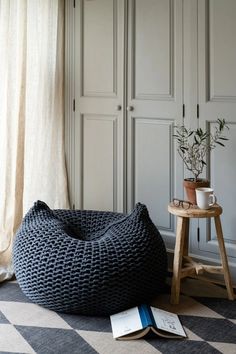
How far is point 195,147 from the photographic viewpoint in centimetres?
302

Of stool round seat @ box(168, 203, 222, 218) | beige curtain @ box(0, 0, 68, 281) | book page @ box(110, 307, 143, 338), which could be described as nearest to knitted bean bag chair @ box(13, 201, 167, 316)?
book page @ box(110, 307, 143, 338)

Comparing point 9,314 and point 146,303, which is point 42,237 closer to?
point 9,314

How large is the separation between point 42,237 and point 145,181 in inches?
38.2

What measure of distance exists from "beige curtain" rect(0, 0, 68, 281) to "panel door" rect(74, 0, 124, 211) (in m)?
0.14

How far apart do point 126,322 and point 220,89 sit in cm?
143

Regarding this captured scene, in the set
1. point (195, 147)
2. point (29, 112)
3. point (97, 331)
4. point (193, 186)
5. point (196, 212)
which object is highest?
point (29, 112)

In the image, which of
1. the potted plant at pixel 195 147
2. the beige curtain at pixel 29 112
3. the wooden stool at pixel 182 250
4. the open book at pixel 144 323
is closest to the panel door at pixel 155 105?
the potted plant at pixel 195 147

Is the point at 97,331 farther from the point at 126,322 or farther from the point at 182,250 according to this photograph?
the point at 182,250

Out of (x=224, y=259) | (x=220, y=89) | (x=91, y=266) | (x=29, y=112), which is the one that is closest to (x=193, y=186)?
(x=224, y=259)

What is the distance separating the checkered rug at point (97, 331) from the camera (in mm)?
2217

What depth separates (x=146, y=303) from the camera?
2598 millimetres

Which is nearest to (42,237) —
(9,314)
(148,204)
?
(9,314)

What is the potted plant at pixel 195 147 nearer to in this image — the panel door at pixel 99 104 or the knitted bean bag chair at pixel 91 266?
the knitted bean bag chair at pixel 91 266

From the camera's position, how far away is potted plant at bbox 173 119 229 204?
2.83m
